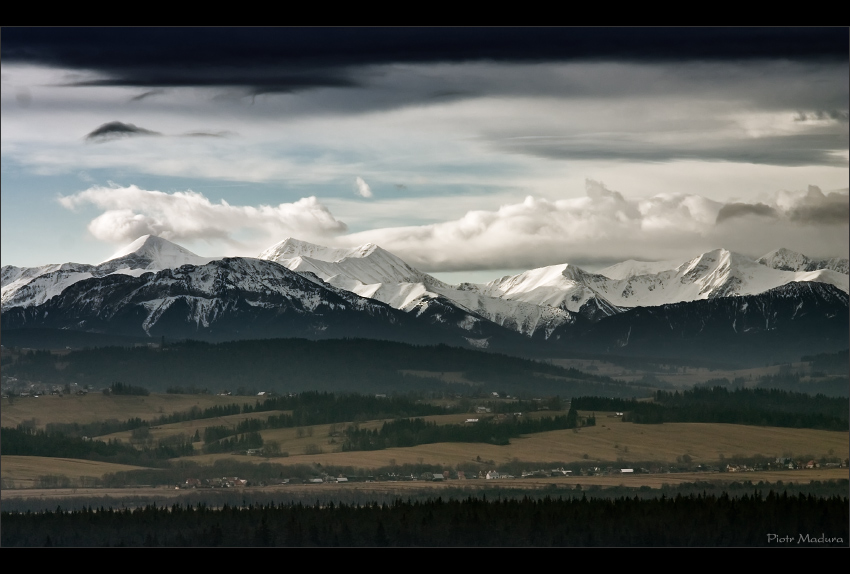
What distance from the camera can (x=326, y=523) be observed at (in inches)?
5925

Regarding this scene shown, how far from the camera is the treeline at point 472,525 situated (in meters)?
142

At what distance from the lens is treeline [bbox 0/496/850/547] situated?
14225cm

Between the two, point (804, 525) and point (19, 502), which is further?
point (19, 502)

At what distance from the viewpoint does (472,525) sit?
146375mm

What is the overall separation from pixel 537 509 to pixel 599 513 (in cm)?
947
